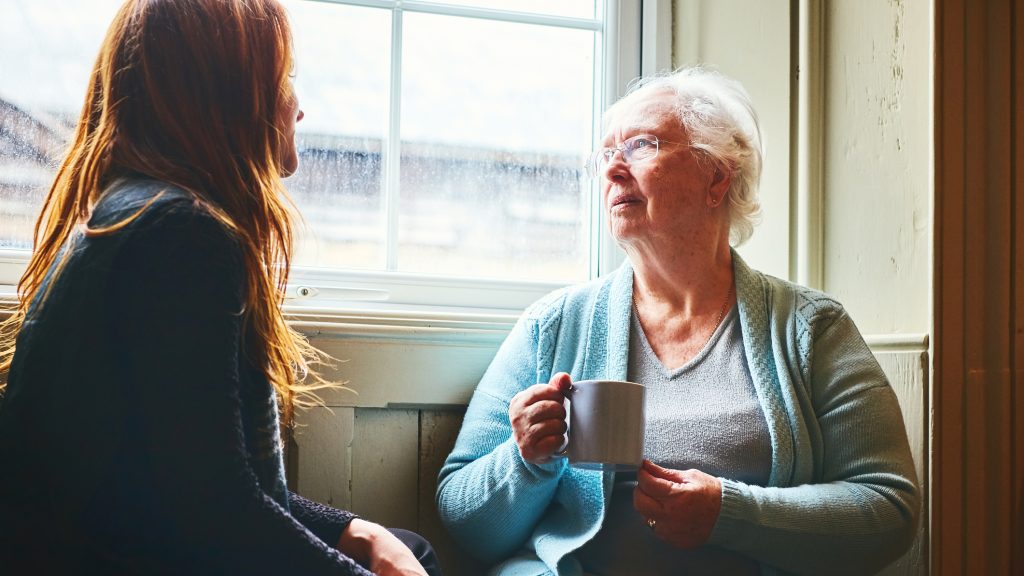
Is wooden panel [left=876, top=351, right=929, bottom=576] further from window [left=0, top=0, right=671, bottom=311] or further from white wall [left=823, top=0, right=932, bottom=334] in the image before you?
window [left=0, top=0, right=671, bottom=311]

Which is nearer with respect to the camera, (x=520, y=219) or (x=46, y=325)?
(x=46, y=325)

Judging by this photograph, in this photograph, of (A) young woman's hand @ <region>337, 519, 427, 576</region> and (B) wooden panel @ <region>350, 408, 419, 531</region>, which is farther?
(B) wooden panel @ <region>350, 408, 419, 531</region>

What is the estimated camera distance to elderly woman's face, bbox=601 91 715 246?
4.98ft

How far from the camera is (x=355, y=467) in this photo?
1.58 meters

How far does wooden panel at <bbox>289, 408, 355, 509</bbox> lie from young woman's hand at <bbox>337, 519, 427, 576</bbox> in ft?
1.29

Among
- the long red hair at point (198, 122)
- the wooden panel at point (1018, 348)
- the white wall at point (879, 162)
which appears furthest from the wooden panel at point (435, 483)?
the wooden panel at point (1018, 348)

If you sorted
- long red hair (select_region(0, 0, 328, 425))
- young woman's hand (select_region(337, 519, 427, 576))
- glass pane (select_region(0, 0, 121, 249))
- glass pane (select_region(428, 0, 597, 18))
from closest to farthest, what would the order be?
long red hair (select_region(0, 0, 328, 425)), young woman's hand (select_region(337, 519, 427, 576)), glass pane (select_region(0, 0, 121, 249)), glass pane (select_region(428, 0, 597, 18))

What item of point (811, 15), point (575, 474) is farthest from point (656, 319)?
point (811, 15)

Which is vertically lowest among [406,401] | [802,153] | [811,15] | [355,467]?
[355,467]

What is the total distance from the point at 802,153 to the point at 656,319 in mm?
482

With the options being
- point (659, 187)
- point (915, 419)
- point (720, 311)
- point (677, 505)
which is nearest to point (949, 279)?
point (915, 419)

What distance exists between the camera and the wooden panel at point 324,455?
1529 mm

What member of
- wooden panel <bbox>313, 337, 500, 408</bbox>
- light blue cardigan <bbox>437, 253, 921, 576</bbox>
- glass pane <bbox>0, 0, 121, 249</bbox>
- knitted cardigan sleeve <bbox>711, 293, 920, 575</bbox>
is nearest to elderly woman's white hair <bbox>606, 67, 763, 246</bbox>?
light blue cardigan <bbox>437, 253, 921, 576</bbox>

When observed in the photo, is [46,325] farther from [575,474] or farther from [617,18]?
[617,18]
